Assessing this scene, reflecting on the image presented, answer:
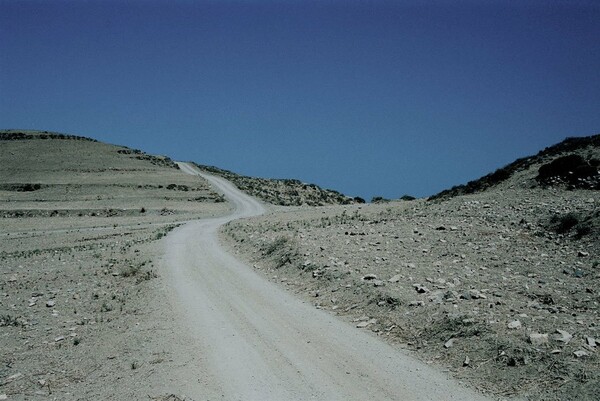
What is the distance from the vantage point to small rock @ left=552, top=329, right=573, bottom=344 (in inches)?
328

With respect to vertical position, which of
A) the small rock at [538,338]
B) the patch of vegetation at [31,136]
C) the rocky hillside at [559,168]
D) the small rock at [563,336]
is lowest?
the small rock at [538,338]

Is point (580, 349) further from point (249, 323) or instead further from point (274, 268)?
point (274, 268)

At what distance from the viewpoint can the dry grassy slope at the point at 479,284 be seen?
8.03m

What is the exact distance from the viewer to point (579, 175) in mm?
28625

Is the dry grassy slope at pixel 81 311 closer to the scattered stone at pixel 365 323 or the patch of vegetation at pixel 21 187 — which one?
the scattered stone at pixel 365 323

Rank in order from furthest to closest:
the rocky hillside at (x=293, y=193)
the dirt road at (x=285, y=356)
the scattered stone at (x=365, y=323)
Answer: the rocky hillside at (x=293, y=193)
the scattered stone at (x=365, y=323)
the dirt road at (x=285, y=356)

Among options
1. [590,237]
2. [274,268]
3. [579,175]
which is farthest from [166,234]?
[579,175]

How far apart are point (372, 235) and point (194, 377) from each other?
14986 mm

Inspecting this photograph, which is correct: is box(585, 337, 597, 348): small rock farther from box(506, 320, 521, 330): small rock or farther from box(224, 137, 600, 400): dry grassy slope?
box(506, 320, 521, 330): small rock

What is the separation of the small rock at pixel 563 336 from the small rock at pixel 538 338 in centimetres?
20

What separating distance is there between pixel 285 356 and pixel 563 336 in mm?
6123

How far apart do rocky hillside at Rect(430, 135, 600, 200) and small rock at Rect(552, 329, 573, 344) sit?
76.3ft

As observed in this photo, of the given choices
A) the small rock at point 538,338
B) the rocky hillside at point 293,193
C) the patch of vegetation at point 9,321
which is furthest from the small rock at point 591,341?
the rocky hillside at point 293,193

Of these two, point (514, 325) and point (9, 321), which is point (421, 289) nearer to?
point (514, 325)
